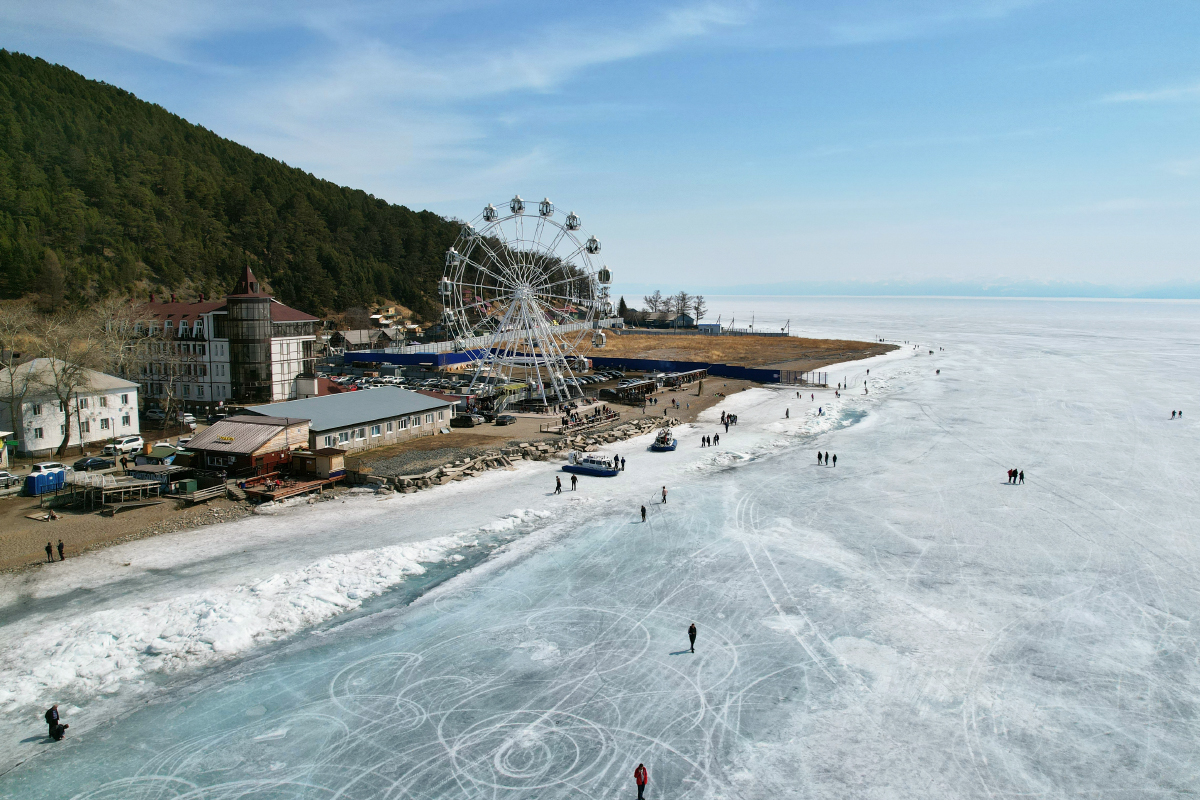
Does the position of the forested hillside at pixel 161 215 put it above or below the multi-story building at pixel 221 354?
above

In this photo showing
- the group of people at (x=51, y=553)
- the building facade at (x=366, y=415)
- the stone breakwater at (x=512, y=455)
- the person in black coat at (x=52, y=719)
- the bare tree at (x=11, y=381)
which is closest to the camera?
the person in black coat at (x=52, y=719)

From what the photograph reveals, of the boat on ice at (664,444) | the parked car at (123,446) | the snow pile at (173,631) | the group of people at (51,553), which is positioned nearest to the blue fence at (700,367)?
the boat on ice at (664,444)

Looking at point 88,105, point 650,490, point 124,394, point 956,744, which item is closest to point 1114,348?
point 650,490

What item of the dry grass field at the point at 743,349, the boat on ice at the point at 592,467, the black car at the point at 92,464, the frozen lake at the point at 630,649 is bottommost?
the frozen lake at the point at 630,649

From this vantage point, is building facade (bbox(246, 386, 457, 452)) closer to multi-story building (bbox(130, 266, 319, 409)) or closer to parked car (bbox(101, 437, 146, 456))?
parked car (bbox(101, 437, 146, 456))

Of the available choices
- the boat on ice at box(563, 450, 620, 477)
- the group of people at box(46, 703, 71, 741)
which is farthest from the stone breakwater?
the group of people at box(46, 703, 71, 741)

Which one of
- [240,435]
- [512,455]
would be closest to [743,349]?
[512,455]

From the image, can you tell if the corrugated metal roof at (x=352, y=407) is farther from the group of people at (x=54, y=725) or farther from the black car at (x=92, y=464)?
the group of people at (x=54, y=725)
